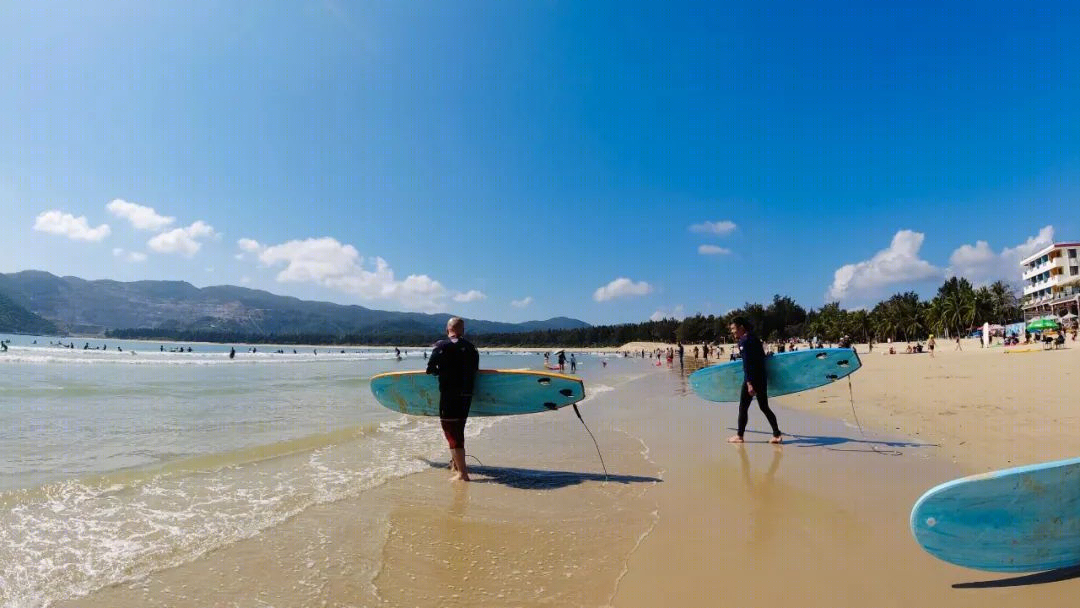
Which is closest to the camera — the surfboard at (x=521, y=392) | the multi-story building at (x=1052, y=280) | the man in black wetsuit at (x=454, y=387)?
the man in black wetsuit at (x=454, y=387)

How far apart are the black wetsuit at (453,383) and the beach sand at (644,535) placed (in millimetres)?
557

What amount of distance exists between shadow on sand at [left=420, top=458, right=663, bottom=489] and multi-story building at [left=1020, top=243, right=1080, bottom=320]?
270 ft

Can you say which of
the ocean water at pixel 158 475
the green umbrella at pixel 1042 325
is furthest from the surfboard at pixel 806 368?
the green umbrella at pixel 1042 325

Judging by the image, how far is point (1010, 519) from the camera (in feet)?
8.73

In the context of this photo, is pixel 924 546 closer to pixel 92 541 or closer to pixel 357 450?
pixel 92 541

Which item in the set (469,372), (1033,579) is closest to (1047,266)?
(1033,579)

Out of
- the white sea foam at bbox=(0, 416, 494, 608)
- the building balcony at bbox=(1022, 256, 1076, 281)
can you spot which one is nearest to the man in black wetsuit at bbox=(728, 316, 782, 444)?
the white sea foam at bbox=(0, 416, 494, 608)

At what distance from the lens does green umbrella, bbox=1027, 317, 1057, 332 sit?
121ft

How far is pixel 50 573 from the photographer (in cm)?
301

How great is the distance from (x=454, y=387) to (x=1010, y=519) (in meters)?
4.33

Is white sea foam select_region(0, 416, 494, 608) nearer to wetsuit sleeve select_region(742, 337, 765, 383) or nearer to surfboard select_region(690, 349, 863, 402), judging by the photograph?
wetsuit sleeve select_region(742, 337, 765, 383)

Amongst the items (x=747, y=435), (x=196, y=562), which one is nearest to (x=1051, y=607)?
(x=196, y=562)

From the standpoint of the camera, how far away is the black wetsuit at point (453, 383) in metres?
5.29

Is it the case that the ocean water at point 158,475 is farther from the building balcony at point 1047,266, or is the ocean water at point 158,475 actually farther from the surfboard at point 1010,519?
the building balcony at point 1047,266
